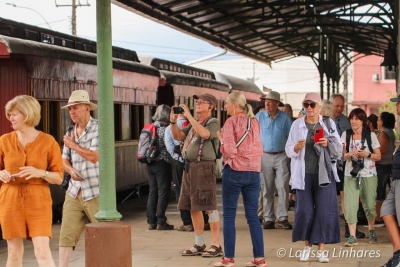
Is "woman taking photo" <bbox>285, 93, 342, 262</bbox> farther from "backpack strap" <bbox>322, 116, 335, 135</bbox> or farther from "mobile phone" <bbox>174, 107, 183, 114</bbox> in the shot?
"mobile phone" <bbox>174, 107, 183, 114</bbox>

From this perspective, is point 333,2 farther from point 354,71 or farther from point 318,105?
point 354,71

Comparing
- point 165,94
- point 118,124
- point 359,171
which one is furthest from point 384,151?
point 165,94

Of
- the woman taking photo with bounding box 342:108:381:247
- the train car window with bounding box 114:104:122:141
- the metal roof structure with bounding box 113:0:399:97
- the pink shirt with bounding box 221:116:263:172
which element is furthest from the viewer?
the metal roof structure with bounding box 113:0:399:97

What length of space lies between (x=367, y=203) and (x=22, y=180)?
18.1 ft

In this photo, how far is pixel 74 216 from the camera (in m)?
8.92

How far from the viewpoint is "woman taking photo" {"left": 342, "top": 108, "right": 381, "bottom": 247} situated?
11.8 metres

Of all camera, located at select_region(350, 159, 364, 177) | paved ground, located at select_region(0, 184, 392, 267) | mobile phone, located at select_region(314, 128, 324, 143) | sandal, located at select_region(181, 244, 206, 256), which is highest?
mobile phone, located at select_region(314, 128, 324, 143)

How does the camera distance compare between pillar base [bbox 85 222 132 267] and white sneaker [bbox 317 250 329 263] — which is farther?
white sneaker [bbox 317 250 329 263]

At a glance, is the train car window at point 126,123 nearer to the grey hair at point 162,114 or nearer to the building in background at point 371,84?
the grey hair at point 162,114

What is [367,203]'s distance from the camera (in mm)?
11938

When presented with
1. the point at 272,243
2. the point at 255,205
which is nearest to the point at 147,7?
the point at 272,243

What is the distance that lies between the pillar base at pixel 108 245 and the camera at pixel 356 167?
4124 mm

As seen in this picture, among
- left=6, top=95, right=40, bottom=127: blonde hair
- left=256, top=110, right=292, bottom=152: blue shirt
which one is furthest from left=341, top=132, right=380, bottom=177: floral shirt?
left=6, top=95, right=40, bottom=127: blonde hair

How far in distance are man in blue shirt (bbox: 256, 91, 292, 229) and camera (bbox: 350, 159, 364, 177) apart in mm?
2145
